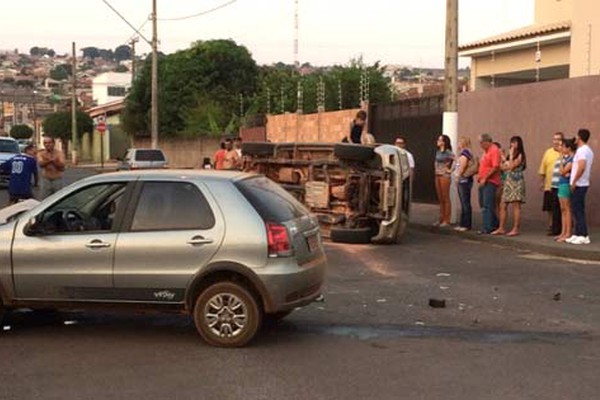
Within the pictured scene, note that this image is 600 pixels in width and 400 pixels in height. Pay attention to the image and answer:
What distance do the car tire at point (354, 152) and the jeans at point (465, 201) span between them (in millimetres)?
2544

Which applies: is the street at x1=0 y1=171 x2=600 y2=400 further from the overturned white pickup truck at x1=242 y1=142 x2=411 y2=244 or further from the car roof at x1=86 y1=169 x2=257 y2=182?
the overturned white pickup truck at x1=242 y1=142 x2=411 y2=244

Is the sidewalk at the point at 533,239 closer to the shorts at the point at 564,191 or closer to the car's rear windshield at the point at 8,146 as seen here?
the shorts at the point at 564,191

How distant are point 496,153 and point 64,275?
9050mm

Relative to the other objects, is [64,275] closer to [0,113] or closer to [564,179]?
[564,179]

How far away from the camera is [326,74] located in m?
37.7

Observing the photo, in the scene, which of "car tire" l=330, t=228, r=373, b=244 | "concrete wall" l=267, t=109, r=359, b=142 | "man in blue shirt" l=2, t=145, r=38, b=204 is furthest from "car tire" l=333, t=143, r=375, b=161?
"concrete wall" l=267, t=109, r=359, b=142

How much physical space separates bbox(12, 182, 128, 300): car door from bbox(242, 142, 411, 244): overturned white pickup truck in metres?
6.82

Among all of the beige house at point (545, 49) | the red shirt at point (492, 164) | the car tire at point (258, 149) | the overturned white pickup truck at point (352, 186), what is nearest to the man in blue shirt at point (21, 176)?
the car tire at point (258, 149)

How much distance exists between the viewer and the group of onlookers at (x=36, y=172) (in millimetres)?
14219

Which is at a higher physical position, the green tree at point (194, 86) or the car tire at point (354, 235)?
the green tree at point (194, 86)

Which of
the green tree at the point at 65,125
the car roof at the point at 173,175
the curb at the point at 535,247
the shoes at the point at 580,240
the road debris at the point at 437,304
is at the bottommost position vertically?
the road debris at the point at 437,304

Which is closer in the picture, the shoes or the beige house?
the shoes

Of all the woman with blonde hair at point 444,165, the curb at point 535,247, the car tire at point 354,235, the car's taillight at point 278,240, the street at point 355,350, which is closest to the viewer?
the street at point 355,350

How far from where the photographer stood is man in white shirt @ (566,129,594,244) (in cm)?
1323
